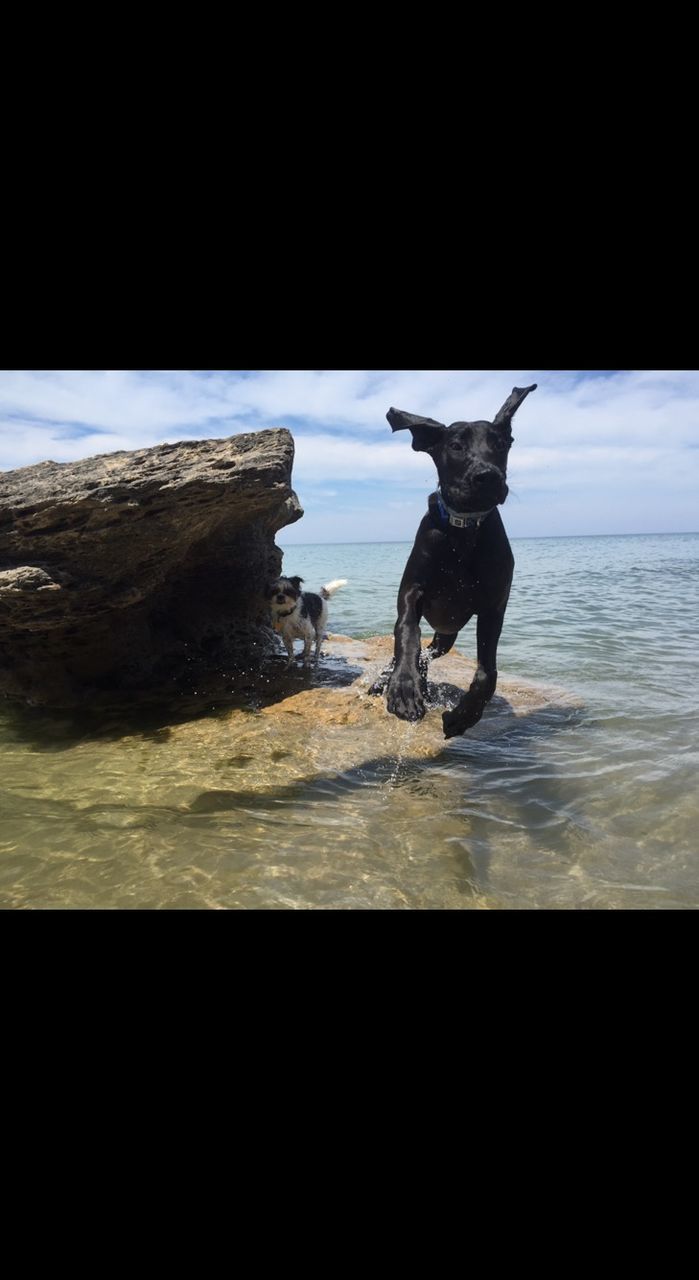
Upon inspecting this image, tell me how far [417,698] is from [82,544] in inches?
153

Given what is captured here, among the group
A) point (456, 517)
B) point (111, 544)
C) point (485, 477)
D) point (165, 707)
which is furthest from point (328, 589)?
point (485, 477)

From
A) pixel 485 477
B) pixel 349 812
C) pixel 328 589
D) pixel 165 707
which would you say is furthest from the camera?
pixel 328 589

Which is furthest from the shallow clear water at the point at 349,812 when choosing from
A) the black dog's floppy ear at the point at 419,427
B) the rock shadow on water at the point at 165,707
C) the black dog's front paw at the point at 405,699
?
the black dog's floppy ear at the point at 419,427

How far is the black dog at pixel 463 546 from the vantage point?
13.8 ft

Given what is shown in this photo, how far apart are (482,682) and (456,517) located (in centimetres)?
115

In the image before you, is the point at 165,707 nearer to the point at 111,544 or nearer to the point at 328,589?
the point at 111,544

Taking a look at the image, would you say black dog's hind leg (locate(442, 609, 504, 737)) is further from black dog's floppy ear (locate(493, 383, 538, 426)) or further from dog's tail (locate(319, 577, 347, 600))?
dog's tail (locate(319, 577, 347, 600))

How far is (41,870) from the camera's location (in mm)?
3316

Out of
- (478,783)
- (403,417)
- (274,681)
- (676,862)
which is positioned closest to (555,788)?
(478,783)

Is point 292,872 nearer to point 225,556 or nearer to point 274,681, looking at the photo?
point 274,681

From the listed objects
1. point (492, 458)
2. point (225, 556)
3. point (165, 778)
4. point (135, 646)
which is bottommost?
point (165, 778)

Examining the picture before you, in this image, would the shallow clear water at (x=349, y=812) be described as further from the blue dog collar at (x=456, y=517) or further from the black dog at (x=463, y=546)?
the blue dog collar at (x=456, y=517)

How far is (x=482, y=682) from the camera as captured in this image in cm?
447

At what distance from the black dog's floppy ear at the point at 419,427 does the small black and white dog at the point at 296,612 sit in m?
3.54
